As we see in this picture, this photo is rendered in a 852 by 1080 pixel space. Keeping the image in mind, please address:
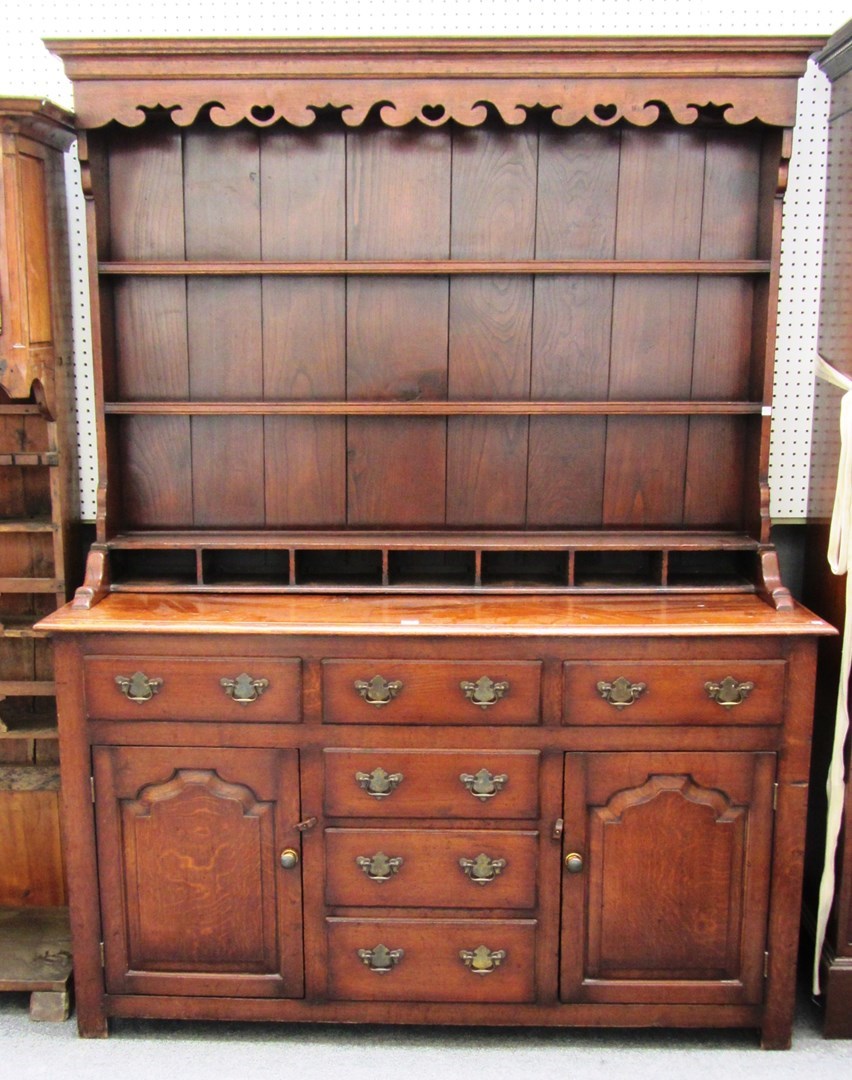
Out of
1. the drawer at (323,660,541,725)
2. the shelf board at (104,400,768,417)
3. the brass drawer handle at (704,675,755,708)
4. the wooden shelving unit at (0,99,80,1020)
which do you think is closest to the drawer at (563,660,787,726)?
the brass drawer handle at (704,675,755,708)

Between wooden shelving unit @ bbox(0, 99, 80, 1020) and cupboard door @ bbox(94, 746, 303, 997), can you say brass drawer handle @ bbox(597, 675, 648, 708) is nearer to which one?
cupboard door @ bbox(94, 746, 303, 997)

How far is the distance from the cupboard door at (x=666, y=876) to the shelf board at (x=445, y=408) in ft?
2.73

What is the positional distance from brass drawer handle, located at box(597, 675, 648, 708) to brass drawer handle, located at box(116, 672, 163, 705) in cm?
101

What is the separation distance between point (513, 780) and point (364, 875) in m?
0.42

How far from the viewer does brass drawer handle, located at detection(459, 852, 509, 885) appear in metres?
2.41

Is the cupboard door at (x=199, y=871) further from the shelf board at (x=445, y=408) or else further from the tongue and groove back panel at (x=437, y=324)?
the shelf board at (x=445, y=408)

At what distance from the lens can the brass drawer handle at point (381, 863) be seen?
2.41 meters

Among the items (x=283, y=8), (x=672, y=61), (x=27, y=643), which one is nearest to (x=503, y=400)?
(x=672, y=61)

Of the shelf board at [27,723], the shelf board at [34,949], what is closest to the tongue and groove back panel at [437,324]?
the shelf board at [27,723]

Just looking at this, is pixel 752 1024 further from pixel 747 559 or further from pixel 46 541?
pixel 46 541

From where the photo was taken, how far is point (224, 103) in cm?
240

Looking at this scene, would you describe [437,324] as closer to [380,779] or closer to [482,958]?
[380,779]

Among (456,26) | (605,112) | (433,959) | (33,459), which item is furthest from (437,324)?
(433,959)

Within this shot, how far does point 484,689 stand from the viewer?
234cm
